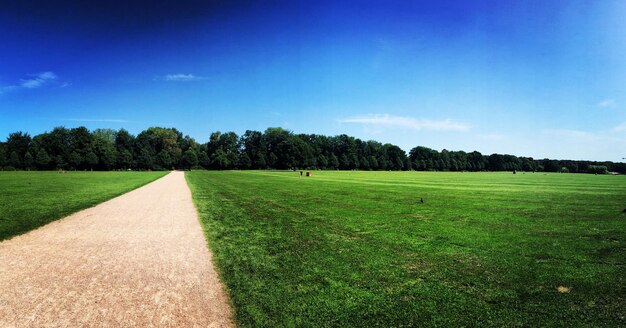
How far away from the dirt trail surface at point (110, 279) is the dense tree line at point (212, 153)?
108m

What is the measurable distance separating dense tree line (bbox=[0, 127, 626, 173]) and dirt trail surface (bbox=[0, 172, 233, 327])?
356 feet

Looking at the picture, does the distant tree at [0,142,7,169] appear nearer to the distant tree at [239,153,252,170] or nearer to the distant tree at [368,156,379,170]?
the distant tree at [239,153,252,170]

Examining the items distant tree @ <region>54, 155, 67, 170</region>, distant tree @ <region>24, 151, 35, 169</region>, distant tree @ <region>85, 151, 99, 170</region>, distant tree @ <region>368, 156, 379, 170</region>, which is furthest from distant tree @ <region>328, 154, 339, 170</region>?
distant tree @ <region>24, 151, 35, 169</region>

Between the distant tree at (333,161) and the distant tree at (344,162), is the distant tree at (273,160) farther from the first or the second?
the distant tree at (344,162)

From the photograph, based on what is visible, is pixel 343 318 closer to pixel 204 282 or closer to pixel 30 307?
pixel 204 282

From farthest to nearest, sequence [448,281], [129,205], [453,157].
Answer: [453,157] < [129,205] < [448,281]

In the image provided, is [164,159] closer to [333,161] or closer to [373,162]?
[333,161]

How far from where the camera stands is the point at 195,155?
120m

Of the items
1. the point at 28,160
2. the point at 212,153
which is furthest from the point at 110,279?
the point at 212,153

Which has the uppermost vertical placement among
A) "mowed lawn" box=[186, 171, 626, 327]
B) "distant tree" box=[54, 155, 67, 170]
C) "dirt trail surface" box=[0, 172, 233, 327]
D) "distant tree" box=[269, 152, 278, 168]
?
"distant tree" box=[269, 152, 278, 168]

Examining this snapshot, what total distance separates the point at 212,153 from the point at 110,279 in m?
133

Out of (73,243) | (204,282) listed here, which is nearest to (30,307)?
(204,282)

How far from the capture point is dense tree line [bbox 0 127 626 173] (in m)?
104

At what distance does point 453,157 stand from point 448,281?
199 m
